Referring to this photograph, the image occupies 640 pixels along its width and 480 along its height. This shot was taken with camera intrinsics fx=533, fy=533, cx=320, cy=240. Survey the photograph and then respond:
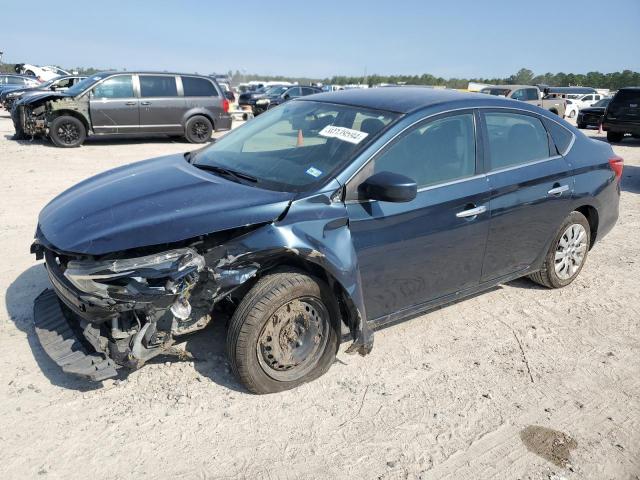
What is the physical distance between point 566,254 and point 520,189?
1.14 metres

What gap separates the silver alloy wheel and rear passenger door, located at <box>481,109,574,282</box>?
10.7 inches

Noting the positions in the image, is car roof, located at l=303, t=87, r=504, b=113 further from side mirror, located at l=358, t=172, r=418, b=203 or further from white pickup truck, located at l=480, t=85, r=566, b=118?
white pickup truck, located at l=480, t=85, r=566, b=118

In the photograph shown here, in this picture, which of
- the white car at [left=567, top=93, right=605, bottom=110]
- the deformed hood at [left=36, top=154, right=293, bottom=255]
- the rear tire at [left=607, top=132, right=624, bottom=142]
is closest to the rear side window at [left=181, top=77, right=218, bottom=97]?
the deformed hood at [left=36, top=154, right=293, bottom=255]

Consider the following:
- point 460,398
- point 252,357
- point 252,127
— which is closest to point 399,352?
point 460,398

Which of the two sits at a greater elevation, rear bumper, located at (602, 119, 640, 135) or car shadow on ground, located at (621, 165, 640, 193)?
rear bumper, located at (602, 119, 640, 135)

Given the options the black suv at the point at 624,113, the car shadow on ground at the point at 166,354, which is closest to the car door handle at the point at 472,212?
the car shadow on ground at the point at 166,354

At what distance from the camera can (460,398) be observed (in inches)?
129

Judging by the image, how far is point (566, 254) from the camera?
4801 mm

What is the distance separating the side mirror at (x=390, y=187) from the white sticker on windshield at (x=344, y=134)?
0.37m

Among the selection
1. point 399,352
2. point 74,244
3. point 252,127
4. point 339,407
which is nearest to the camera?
point 74,244

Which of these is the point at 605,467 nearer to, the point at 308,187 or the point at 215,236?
the point at 308,187

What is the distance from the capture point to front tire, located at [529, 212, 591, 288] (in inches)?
183

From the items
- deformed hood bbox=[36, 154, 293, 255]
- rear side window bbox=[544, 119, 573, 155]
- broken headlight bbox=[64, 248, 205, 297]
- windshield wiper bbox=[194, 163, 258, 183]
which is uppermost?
rear side window bbox=[544, 119, 573, 155]

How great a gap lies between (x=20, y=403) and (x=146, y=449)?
0.88 metres
